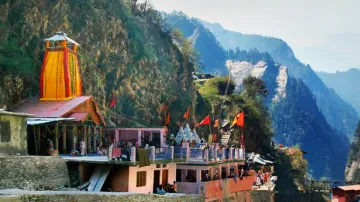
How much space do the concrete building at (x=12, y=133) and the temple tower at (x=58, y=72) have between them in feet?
27.8

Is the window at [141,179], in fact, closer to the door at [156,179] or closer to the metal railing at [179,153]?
the door at [156,179]

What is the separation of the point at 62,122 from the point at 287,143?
16233 centimetres

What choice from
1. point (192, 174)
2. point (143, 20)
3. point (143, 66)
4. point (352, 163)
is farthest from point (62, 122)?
point (352, 163)

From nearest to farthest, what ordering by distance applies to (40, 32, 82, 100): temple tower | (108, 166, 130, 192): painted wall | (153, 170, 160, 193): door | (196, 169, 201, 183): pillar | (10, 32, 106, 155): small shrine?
Result: (108, 166, 130, 192): painted wall < (10, 32, 106, 155): small shrine < (153, 170, 160, 193): door < (196, 169, 201, 183): pillar < (40, 32, 82, 100): temple tower

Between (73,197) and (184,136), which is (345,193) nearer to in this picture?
(184,136)

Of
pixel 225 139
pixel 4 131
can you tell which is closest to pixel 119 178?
pixel 4 131

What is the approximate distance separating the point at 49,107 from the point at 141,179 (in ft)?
23.8

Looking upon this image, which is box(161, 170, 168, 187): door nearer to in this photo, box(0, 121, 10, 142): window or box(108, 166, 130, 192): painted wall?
box(108, 166, 130, 192): painted wall

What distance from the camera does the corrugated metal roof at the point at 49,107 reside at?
28.8m

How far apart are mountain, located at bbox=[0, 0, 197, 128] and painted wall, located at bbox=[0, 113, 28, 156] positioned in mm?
9392

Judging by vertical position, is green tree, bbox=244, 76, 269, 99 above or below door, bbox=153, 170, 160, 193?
above

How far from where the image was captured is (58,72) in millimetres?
32562

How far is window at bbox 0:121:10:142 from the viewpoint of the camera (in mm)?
21984

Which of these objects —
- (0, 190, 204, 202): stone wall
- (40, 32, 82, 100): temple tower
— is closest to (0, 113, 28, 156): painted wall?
(0, 190, 204, 202): stone wall
